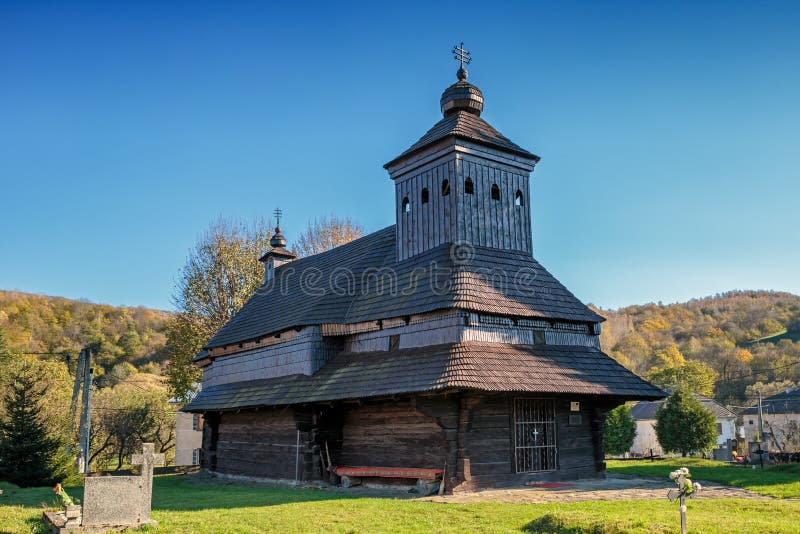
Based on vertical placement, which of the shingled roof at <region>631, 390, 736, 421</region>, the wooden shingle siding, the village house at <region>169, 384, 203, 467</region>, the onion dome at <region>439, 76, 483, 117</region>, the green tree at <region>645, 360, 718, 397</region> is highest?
the onion dome at <region>439, 76, 483, 117</region>

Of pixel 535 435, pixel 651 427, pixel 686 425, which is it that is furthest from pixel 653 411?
pixel 535 435

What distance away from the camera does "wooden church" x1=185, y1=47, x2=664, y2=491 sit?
15906 millimetres

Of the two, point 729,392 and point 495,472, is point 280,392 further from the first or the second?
point 729,392

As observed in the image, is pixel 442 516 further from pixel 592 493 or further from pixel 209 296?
pixel 209 296

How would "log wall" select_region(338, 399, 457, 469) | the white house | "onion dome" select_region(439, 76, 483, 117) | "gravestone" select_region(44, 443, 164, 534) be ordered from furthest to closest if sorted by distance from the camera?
the white house → "onion dome" select_region(439, 76, 483, 117) → "log wall" select_region(338, 399, 457, 469) → "gravestone" select_region(44, 443, 164, 534)

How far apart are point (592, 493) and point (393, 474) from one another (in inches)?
179

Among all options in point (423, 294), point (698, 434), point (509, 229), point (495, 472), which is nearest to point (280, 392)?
point (423, 294)

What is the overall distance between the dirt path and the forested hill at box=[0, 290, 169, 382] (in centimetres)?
5641

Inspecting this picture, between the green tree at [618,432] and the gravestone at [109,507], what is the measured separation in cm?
3123

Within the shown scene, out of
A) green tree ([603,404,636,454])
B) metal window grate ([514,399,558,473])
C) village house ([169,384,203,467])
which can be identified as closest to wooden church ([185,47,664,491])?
metal window grate ([514,399,558,473])

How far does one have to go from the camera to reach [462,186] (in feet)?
63.7

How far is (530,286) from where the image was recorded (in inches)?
744

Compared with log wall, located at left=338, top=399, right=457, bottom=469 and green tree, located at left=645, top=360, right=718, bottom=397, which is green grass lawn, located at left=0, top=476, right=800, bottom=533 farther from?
green tree, located at left=645, top=360, right=718, bottom=397

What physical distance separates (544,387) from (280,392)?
8.02 metres
